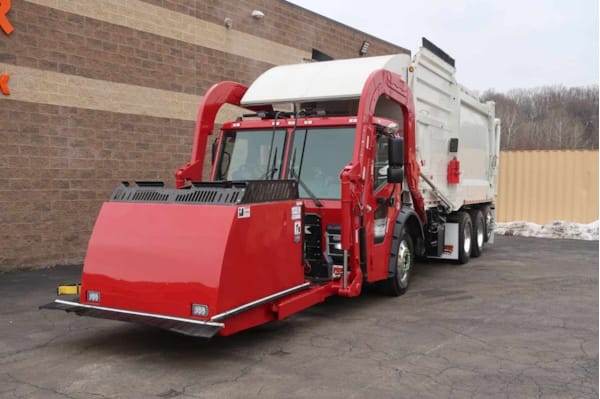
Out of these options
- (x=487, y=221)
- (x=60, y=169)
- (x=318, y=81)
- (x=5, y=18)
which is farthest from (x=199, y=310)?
(x=487, y=221)

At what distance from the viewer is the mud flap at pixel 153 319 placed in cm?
495

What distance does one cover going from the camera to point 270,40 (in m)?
15.2

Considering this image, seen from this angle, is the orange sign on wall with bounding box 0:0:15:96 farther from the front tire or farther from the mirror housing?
the front tire

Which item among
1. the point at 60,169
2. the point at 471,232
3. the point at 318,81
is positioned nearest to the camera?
the point at 318,81

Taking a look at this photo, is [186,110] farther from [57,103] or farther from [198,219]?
[198,219]

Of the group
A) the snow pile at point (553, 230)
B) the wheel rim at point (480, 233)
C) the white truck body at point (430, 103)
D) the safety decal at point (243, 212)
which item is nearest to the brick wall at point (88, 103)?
the white truck body at point (430, 103)

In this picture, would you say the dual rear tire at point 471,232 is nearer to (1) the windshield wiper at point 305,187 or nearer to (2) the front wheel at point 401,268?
(2) the front wheel at point 401,268

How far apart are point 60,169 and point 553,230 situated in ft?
46.8

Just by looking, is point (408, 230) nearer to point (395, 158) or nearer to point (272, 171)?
point (395, 158)

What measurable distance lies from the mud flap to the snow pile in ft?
49.8

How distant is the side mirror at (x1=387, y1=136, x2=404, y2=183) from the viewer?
7.11 m

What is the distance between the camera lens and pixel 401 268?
8.38m

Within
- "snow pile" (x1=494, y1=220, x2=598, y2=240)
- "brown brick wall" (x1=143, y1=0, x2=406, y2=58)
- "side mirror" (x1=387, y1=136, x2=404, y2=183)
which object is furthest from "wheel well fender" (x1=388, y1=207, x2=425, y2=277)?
"snow pile" (x1=494, y1=220, x2=598, y2=240)

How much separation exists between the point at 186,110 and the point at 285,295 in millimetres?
8018
